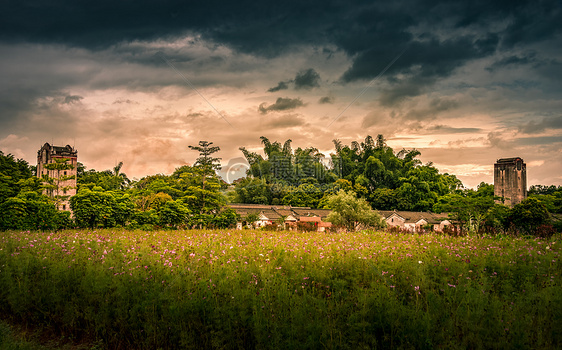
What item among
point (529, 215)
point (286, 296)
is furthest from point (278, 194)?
point (286, 296)

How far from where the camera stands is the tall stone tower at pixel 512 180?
222ft

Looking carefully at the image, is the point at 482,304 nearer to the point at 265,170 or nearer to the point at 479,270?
the point at 479,270

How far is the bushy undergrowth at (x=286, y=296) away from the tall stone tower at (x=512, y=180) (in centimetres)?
6894

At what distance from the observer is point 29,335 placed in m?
6.08

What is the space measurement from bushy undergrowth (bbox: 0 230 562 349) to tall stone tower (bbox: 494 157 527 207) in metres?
68.9

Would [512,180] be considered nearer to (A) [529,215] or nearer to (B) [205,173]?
(A) [529,215]

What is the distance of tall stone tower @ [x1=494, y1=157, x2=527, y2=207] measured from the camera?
2667 inches

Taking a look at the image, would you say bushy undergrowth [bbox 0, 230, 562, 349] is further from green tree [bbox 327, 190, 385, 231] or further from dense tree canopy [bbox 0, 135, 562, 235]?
green tree [bbox 327, 190, 385, 231]

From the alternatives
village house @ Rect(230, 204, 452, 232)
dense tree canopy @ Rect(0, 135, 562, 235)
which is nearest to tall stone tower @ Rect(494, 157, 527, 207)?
dense tree canopy @ Rect(0, 135, 562, 235)

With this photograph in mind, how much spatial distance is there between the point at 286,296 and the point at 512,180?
76081mm

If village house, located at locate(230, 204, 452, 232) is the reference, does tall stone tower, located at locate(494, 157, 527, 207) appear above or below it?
above

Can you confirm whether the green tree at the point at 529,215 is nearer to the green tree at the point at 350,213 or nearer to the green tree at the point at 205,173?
the green tree at the point at 350,213

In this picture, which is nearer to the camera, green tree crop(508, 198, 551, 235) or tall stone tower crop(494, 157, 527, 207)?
green tree crop(508, 198, 551, 235)

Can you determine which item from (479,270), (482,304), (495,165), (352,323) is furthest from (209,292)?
(495,165)
